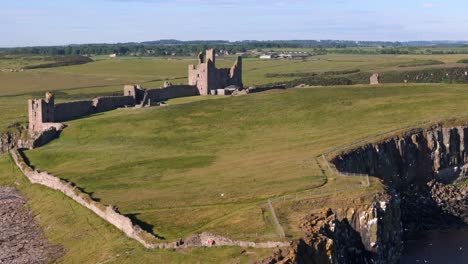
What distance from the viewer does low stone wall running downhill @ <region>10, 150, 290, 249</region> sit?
138 feet

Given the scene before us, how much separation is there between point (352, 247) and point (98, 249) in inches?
652

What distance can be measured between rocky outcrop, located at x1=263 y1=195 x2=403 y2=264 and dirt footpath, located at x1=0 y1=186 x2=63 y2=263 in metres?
18.2

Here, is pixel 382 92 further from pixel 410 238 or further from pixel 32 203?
pixel 32 203

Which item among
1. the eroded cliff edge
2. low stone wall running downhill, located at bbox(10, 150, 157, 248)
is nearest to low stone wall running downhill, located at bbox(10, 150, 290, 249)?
low stone wall running downhill, located at bbox(10, 150, 157, 248)

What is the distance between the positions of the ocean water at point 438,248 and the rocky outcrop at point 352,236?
313 cm

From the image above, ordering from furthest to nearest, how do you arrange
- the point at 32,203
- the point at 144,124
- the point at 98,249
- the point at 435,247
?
the point at 144,124
the point at 32,203
the point at 435,247
the point at 98,249

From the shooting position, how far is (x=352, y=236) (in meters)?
48.4

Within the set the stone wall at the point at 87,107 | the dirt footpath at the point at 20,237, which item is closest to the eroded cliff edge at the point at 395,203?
the dirt footpath at the point at 20,237

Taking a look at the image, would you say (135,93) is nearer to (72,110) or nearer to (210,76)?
(72,110)

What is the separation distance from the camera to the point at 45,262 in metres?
48.8

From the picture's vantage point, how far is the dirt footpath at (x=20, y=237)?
165 ft

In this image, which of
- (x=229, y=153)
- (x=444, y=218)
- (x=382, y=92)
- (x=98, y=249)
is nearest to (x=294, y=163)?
(x=229, y=153)

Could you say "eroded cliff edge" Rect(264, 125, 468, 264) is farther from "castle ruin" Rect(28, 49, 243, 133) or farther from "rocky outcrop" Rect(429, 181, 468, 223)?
"castle ruin" Rect(28, 49, 243, 133)

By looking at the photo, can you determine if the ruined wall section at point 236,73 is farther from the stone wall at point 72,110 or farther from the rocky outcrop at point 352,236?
the rocky outcrop at point 352,236
